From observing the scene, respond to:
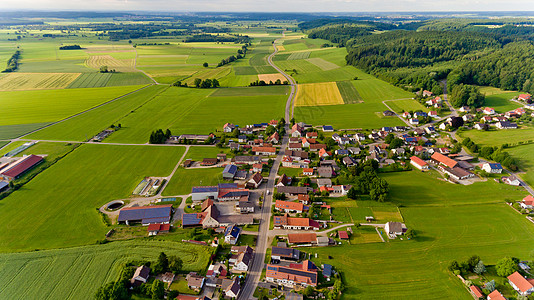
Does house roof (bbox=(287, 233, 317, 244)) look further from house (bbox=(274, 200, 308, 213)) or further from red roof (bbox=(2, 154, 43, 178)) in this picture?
red roof (bbox=(2, 154, 43, 178))

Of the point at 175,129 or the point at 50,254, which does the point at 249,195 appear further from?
the point at 175,129

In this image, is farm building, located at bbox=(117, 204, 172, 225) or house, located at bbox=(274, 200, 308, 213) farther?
house, located at bbox=(274, 200, 308, 213)

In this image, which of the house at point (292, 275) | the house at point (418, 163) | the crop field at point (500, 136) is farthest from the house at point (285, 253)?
the crop field at point (500, 136)

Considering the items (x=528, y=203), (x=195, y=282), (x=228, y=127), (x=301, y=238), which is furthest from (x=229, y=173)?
(x=528, y=203)

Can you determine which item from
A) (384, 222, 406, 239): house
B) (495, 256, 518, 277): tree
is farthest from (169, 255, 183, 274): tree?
(495, 256, 518, 277): tree

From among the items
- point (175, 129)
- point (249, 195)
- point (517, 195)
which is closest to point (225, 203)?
point (249, 195)

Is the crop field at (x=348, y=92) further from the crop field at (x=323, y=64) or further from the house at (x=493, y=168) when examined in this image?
the house at (x=493, y=168)

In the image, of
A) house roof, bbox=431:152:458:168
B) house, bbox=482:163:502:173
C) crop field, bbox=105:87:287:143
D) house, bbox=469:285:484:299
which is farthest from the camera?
crop field, bbox=105:87:287:143
